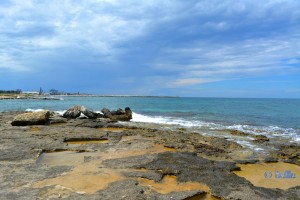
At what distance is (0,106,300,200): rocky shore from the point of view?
681cm

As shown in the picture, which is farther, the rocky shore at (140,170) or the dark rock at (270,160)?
the dark rock at (270,160)

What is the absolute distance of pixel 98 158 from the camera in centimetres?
1007

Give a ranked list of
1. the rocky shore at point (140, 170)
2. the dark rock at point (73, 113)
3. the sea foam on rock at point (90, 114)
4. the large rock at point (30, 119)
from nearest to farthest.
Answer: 1. the rocky shore at point (140, 170)
2. the large rock at point (30, 119)
3. the dark rock at point (73, 113)
4. the sea foam on rock at point (90, 114)

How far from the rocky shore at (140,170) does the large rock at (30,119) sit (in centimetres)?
477

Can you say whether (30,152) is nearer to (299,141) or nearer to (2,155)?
(2,155)

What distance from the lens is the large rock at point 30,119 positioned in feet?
61.9

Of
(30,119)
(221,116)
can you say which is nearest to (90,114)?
(30,119)

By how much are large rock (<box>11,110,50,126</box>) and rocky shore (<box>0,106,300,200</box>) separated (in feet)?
15.6

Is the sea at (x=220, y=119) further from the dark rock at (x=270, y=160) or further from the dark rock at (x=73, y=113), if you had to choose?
the dark rock at (x=73, y=113)

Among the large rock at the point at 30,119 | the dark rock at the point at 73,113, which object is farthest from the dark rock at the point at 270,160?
the dark rock at the point at 73,113

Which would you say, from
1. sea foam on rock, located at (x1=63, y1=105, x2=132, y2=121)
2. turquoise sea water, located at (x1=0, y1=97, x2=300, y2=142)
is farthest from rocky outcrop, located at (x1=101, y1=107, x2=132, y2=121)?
turquoise sea water, located at (x1=0, y1=97, x2=300, y2=142)

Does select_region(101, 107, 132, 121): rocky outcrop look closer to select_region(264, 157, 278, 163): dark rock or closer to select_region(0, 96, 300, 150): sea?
select_region(0, 96, 300, 150): sea

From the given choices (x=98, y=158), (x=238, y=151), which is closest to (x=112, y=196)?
(x=98, y=158)

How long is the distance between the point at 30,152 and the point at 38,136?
Result: 13.0ft
